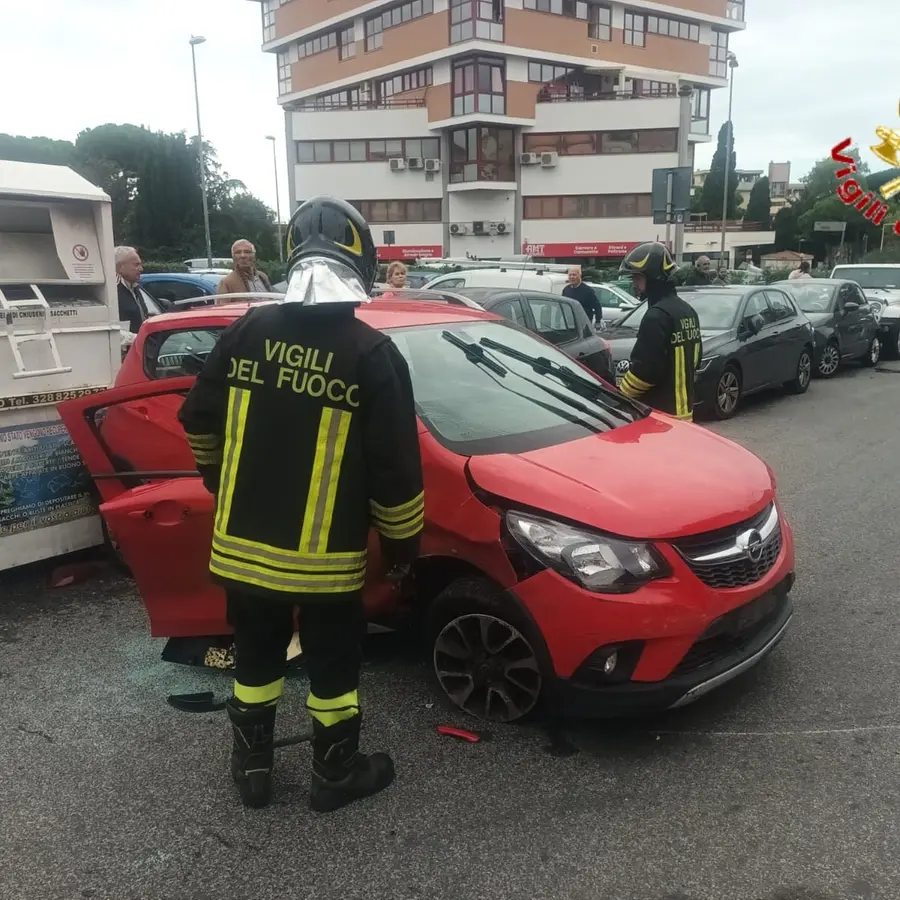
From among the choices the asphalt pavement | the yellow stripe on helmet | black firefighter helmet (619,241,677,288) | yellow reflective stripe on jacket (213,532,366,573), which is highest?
the yellow stripe on helmet

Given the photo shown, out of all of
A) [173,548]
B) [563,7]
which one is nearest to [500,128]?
[563,7]

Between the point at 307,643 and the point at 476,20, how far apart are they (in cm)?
4571

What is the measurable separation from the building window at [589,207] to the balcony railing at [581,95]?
4835 millimetres

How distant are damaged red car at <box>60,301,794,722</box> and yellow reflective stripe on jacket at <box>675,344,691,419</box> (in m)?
1.15

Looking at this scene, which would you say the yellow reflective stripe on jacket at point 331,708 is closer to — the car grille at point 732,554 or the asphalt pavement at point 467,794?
the asphalt pavement at point 467,794

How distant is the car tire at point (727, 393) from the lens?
1000 cm

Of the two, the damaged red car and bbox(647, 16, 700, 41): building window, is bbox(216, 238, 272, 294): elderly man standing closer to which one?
the damaged red car

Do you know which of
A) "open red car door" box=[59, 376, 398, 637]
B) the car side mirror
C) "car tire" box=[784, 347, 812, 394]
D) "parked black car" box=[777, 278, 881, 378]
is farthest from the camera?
"parked black car" box=[777, 278, 881, 378]

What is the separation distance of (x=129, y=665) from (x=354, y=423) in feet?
7.10

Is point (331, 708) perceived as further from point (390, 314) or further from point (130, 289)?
point (130, 289)

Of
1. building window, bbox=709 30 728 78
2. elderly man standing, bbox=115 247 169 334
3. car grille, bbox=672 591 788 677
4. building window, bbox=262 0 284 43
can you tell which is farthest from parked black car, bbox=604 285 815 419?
building window, bbox=262 0 284 43

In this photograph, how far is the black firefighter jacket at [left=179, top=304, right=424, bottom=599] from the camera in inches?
101

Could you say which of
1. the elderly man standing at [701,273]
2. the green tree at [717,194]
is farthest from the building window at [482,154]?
the elderly man standing at [701,273]

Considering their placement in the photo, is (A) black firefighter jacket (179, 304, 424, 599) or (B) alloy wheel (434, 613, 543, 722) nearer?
→ (A) black firefighter jacket (179, 304, 424, 599)
